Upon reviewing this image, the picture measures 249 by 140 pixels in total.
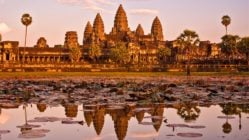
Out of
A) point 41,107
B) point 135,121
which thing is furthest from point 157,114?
point 41,107

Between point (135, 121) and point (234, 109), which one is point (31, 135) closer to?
point (135, 121)

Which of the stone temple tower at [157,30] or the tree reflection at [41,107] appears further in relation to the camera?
the stone temple tower at [157,30]

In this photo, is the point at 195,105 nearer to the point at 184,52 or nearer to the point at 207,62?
the point at 207,62

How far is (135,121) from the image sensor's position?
1386 cm

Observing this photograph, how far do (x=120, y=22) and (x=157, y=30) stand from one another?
1820cm

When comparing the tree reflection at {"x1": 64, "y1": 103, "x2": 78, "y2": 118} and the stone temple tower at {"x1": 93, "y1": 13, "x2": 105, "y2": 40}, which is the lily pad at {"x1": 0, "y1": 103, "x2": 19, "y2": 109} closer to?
the tree reflection at {"x1": 64, "y1": 103, "x2": 78, "y2": 118}

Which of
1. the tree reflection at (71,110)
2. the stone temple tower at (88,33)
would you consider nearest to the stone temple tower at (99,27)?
the stone temple tower at (88,33)

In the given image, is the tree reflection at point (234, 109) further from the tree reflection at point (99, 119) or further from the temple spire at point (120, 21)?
the temple spire at point (120, 21)

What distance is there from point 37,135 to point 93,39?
126 meters

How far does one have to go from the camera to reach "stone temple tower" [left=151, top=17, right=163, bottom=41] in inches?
6217

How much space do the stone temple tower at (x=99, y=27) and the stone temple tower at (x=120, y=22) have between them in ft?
16.6

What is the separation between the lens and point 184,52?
13562cm

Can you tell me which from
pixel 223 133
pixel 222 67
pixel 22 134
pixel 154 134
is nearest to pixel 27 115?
pixel 22 134

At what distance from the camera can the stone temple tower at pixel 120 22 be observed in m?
147
